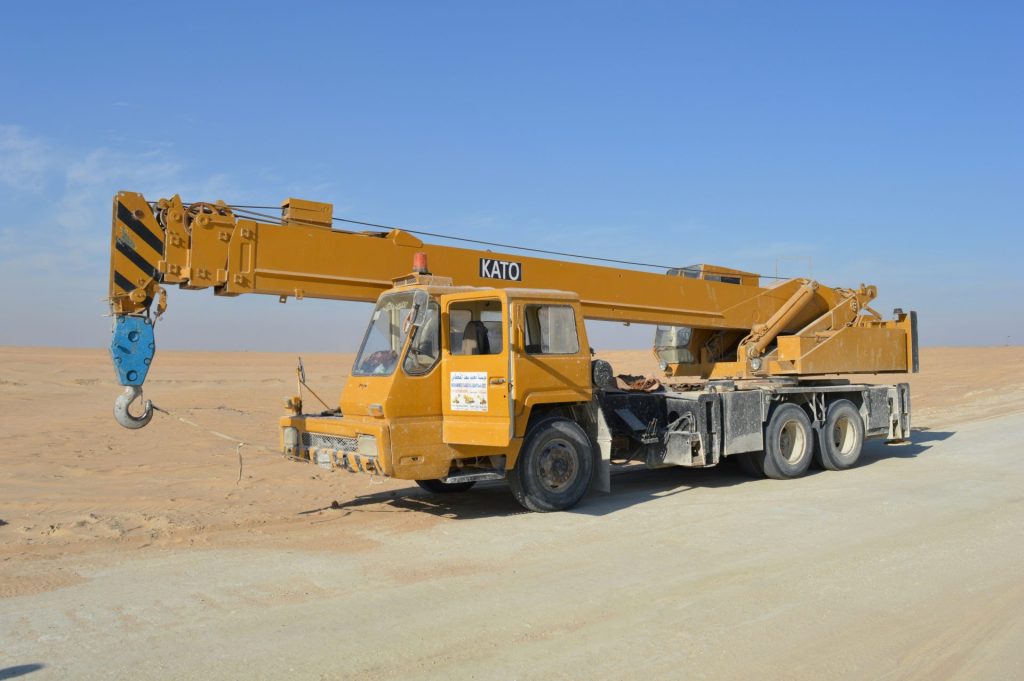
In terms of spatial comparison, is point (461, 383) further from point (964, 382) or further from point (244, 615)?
point (964, 382)

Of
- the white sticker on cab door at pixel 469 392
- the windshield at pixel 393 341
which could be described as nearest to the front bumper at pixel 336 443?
the windshield at pixel 393 341

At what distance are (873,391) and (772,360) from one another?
89.6 inches

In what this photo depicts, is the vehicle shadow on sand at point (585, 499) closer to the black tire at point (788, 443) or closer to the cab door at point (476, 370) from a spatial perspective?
the black tire at point (788, 443)

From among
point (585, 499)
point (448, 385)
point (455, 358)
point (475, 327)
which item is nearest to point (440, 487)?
point (585, 499)

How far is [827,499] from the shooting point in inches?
404

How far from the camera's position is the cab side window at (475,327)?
29.7 feet

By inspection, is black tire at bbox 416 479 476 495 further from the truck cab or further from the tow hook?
the tow hook

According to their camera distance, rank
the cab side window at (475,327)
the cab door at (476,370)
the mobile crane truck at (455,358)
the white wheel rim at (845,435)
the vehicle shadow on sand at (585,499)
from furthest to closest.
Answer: the white wheel rim at (845,435), the vehicle shadow on sand at (585,499), the cab side window at (475,327), the cab door at (476,370), the mobile crane truck at (455,358)

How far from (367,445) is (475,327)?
178cm

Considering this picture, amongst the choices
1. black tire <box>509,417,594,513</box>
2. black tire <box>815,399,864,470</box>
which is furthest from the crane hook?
black tire <box>815,399,864,470</box>

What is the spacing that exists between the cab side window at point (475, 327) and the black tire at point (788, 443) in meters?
5.29

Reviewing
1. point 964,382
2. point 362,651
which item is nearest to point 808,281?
point 362,651

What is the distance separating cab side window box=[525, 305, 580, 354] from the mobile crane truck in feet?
0.05

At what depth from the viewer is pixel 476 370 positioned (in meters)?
8.89
